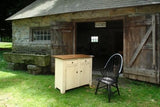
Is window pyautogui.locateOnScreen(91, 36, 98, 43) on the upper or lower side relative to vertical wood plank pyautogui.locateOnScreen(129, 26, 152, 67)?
upper

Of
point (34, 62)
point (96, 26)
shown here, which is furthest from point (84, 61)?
point (96, 26)

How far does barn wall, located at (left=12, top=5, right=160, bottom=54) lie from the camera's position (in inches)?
181

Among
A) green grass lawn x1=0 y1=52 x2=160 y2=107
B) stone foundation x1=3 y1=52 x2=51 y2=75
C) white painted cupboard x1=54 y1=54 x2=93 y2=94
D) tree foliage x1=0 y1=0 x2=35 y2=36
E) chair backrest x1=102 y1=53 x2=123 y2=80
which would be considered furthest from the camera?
tree foliage x1=0 y1=0 x2=35 y2=36

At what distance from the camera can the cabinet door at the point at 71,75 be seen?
3.52 m

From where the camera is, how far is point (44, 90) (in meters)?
3.80

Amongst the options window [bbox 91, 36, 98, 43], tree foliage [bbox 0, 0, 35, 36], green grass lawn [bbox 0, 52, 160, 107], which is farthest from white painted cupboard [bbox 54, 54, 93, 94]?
tree foliage [bbox 0, 0, 35, 36]

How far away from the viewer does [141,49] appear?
439 centimetres

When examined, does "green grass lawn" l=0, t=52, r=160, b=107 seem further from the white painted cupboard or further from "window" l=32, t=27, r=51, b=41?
"window" l=32, t=27, r=51, b=41

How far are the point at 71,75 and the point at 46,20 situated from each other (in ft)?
12.8

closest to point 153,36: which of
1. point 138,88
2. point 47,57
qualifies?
point 138,88

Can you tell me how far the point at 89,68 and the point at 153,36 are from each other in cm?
222

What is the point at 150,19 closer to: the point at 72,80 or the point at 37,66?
the point at 72,80

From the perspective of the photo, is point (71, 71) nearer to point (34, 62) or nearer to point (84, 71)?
point (84, 71)

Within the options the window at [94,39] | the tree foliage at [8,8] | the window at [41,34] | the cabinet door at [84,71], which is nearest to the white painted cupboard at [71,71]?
the cabinet door at [84,71]
